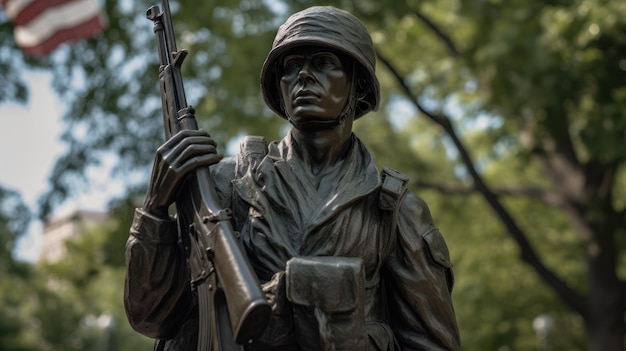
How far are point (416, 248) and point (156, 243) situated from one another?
100 centimetres

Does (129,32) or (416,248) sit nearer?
(416,248)

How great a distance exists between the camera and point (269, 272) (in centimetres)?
423

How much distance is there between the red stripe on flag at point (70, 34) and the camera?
14727mm

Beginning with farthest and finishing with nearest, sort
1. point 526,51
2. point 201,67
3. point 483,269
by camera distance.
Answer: point 483,269 < point 201,67 < point 526,51

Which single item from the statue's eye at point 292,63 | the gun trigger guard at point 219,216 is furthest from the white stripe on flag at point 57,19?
the gun trigger guard at point 219,216

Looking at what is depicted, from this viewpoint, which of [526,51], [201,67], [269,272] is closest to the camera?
[269,272]

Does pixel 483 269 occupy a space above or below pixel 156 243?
above

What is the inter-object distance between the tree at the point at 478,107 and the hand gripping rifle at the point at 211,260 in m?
11.2

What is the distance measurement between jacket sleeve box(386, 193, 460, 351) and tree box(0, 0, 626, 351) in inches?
445

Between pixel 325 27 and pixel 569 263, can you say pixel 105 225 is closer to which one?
pixel 569 263

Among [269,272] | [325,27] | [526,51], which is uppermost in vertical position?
[526,51]

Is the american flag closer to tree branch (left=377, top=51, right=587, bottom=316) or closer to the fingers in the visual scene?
tree branch (left=377, top=51, right=587, bottom=316)

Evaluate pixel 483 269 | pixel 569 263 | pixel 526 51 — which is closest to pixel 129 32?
pixel 526 51

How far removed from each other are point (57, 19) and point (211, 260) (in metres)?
11.3
